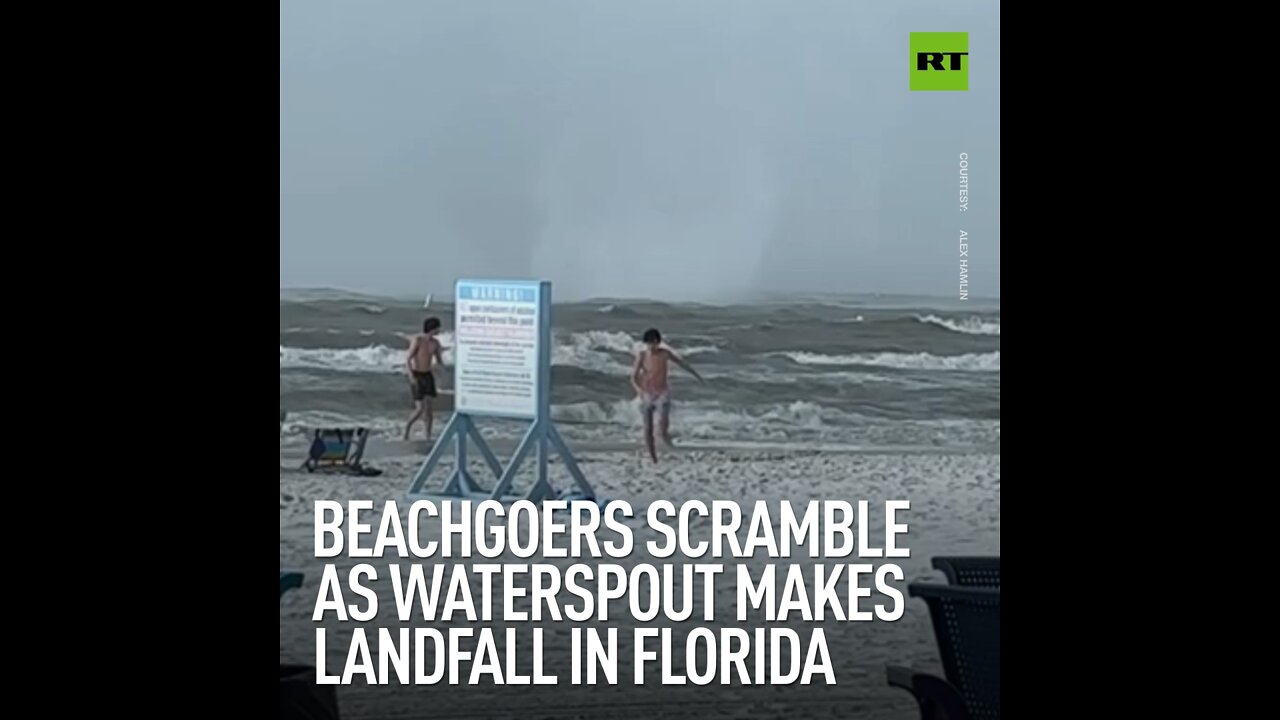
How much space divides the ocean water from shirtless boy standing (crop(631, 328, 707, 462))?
2.67 feet

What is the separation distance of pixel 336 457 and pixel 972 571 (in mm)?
6840

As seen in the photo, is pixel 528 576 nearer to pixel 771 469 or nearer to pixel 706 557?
pixel 706 557

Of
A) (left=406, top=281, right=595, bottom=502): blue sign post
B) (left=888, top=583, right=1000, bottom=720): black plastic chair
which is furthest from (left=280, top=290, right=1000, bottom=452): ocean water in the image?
(left=888, top=583, right=1000, bottom=720): black plastic chair

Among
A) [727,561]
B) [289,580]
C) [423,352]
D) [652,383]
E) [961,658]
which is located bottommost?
[727,561]

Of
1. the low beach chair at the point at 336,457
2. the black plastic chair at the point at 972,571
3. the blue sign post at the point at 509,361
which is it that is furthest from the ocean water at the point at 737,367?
the black plastic chair at the point at 972,571

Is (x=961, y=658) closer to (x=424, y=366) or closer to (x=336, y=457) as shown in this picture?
(x=336, y=457)

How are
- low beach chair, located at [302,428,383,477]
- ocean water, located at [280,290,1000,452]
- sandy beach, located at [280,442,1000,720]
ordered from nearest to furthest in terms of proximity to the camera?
1. sandy beach, located at [280,442,1000,720]
2. low beach chair, located at [302,428,383,477]
3. ocean water, located at [280,290,1000,452]

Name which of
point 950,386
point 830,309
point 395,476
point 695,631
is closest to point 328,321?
point 395,476

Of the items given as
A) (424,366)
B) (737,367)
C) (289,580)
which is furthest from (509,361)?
(737,367)

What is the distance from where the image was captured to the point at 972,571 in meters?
4.20

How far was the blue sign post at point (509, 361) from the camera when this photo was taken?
8086mm

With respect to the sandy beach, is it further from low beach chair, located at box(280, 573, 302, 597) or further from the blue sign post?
low beach chair, located at box(280, 573, 302, 597)

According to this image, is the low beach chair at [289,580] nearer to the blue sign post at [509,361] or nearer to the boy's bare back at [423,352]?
the blue sign post at [509,361]

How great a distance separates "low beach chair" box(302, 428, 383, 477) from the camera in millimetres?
10383
